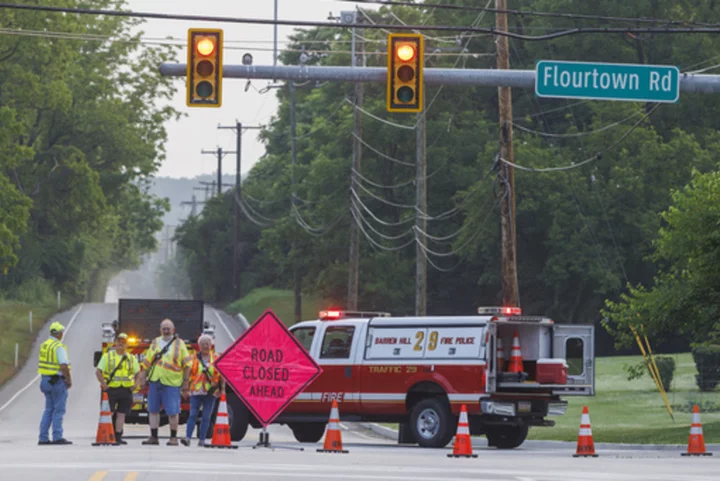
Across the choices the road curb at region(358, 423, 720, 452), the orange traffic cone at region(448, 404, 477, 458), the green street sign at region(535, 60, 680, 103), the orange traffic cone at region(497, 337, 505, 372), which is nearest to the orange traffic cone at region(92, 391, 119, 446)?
the orange traffic cone at region(448, 404, 477, 458)

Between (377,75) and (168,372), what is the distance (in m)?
5.37

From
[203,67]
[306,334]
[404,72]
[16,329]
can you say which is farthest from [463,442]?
[16,329]

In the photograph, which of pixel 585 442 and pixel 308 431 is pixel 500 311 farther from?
pixel 308 431

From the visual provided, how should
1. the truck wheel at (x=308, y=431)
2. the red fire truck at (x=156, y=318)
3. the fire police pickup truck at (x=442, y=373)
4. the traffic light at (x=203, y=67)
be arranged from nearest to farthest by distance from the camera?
the traffic light at (x=203, y=67)
the fire police pickup truck at (x=442, y=373)
the truck wheel at (x=308, y=431)
the red fire truck at (x=156, y=318)

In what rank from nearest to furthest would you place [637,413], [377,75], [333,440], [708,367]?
[333,440] → [377,75] → [637,413] → [708,367]

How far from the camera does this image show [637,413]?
3434 centimetres

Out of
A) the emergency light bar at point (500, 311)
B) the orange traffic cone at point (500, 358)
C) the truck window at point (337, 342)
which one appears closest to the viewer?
the emergency light bar at point (500, 311)

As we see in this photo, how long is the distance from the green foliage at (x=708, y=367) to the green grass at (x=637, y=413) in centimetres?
38

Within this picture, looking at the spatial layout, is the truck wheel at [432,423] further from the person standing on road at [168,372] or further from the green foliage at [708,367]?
the green foliage at [708,367]

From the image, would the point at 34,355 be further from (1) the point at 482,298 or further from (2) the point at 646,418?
(2) the point at 646,418

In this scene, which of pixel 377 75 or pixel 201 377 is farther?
pixel 377 75

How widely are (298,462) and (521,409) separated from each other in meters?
6.82

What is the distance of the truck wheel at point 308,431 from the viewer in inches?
985

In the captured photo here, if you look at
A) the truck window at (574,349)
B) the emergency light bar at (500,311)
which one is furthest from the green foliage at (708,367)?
the emergency light bar at (500,311)
